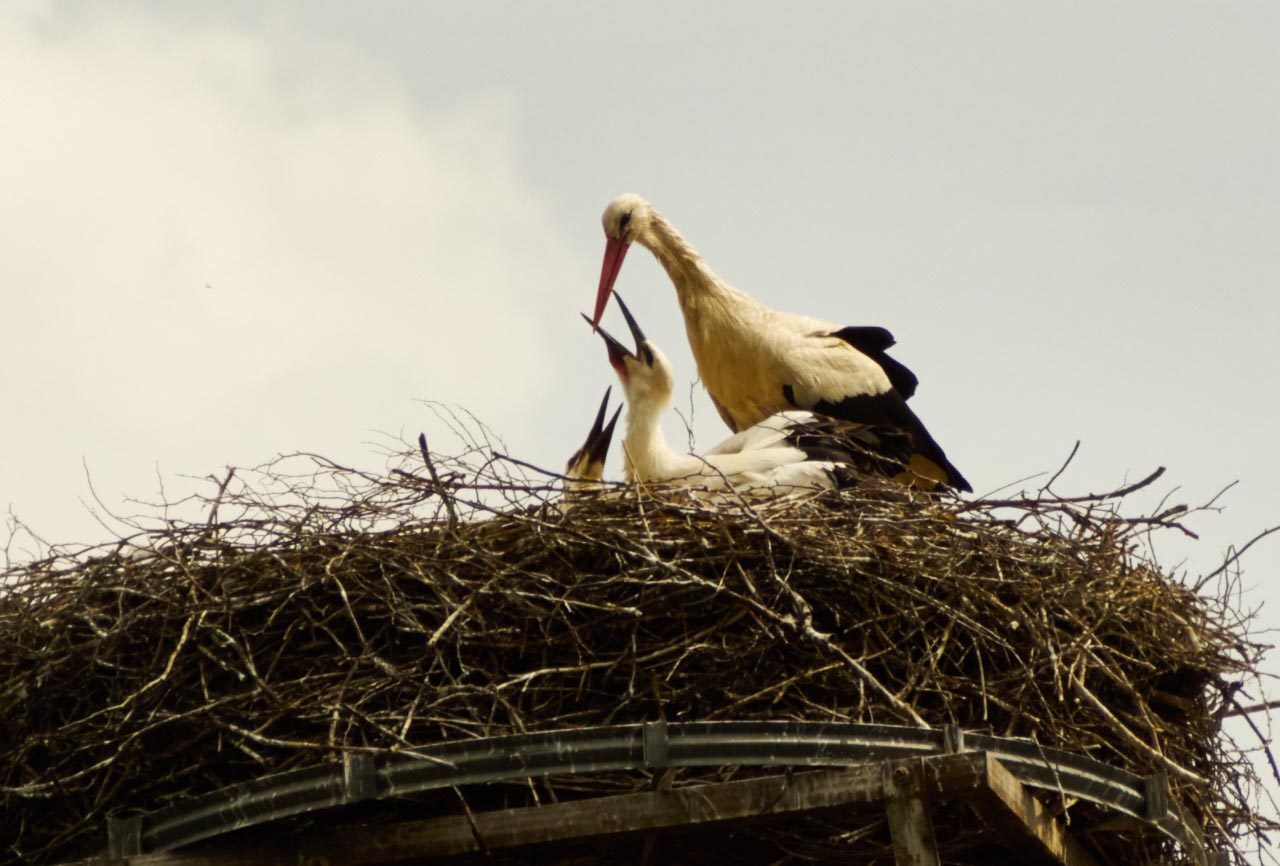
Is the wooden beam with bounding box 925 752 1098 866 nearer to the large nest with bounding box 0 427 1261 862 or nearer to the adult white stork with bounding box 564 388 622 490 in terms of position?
the large nest with bounding box 0 427 1261 862

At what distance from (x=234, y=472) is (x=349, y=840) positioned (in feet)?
3.83

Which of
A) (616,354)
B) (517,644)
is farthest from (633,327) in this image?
(517,644)

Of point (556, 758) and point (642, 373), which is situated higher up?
point (642, 373)

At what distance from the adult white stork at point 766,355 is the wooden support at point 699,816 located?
293 cm

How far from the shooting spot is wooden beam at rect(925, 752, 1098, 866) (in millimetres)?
3605

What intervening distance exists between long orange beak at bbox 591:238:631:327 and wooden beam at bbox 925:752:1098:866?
3.08m

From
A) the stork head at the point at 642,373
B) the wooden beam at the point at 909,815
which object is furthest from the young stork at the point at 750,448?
the wooden beam at the point at 909,815

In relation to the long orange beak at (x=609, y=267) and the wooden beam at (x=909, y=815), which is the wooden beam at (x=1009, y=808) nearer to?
the wooden beam at (x=909, y=815)

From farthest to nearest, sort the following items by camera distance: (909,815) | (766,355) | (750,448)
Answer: (766,355) < (750,448) < (909,815)

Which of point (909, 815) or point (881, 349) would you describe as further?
point (881, 349)

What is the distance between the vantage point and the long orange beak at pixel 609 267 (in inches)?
269

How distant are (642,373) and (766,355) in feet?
2.22

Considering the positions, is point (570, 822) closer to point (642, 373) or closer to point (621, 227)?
point (642, 373)

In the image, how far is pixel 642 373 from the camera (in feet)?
20.7
